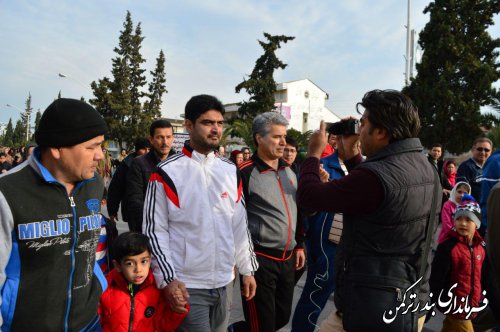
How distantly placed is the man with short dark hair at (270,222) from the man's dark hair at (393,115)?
1411mm

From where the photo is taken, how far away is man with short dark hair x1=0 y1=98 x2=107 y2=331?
5.31 feet

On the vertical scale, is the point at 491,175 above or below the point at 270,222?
above

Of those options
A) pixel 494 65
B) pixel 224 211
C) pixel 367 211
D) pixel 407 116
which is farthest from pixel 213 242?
pixel 494 65

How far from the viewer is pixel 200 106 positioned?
2719 millimetres

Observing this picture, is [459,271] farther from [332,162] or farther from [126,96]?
[126,96]

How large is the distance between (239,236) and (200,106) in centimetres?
95

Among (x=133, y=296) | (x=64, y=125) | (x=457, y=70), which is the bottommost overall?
(x=133, y=296)

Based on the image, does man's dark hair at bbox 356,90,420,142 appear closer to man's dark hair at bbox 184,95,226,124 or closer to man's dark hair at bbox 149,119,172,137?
man's dark hair at bbox 184,95,226,124

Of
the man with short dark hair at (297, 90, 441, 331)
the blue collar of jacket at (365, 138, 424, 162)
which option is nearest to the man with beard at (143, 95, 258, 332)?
the man with short dark hair at (297, 90, 441, 331)

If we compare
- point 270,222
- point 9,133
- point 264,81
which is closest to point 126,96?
point 264,81

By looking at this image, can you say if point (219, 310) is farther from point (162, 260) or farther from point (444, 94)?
point (444, 94)

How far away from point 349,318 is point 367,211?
0.56 m

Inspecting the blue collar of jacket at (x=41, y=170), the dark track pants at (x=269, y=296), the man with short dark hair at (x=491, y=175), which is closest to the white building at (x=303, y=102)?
the man with short dark hair at (x=491, y=175)

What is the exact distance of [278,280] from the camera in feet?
10.9
